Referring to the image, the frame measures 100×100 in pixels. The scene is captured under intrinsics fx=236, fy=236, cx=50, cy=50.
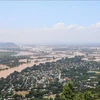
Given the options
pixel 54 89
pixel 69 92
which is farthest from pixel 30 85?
pixel 69 92

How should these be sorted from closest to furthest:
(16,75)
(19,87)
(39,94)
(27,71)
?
1. (39,94)
2. (19,87)
3. (16,75)
4. (27,71)

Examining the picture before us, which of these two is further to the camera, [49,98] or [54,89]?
[54,89]

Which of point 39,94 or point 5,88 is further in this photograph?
point 5,88

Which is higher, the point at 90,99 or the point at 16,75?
the point at 90,99

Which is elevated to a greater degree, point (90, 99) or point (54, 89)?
point (90, 99)

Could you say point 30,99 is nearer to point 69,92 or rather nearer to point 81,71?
point 69,92

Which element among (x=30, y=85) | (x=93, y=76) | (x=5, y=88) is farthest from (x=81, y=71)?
(x=5, y=88)

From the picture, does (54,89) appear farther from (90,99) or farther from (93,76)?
(90,99)

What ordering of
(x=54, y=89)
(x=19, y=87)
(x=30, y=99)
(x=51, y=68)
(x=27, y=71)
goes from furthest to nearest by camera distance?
1. (x=51, y=68)
2. (x=27, y=71)
3. (x=19, y=87)
4. (x=54, y=89)
5. (x=30, y=99)

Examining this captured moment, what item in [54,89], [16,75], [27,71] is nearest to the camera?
[54,89]
